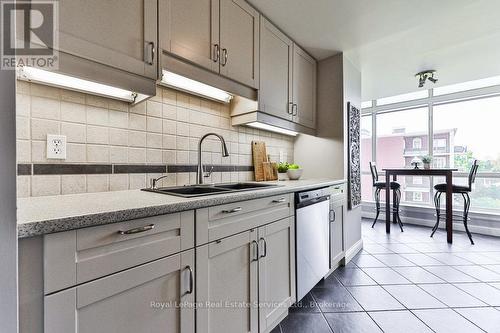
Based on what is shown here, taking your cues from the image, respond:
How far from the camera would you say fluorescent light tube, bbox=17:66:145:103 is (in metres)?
1.00

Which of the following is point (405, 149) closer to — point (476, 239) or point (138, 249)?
point (476, 239)

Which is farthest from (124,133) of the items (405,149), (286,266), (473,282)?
(405,149)

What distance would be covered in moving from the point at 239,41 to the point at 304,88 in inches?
42.3

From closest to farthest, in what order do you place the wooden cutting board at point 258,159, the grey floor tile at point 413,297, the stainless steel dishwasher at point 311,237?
the stainless steel dishwasher at point 311,237, the grey floor tile at point 413,297, the wooden cutting board at point 258,159

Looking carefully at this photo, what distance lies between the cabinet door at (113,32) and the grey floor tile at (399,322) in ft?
6.96

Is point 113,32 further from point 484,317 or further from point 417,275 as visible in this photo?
point 417,275

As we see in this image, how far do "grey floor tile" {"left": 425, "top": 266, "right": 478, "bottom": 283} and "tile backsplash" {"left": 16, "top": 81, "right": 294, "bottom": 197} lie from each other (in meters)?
2.31

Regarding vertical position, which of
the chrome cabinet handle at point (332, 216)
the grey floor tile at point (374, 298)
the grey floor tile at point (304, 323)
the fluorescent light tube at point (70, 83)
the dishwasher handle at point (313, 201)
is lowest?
the grey floor tile at point (374, 298)

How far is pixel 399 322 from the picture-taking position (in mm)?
1588

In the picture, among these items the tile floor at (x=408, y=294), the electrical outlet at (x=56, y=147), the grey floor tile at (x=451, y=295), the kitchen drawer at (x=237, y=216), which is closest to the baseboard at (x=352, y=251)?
the tile floor at (x=408, y=294)

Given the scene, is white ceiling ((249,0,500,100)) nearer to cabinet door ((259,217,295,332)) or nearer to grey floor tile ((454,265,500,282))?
cabinet door ((259,217,295,332))

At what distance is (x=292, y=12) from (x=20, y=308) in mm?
2292

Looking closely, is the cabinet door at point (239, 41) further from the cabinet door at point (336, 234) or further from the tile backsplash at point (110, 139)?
the cabinet door at point (336, 234)

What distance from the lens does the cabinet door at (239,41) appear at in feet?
5.01
